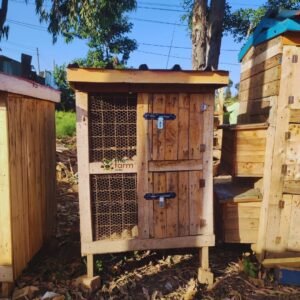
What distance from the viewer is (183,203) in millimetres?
3455

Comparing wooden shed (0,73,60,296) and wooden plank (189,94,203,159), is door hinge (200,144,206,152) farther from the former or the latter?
wooden shed (0,73,60,296)

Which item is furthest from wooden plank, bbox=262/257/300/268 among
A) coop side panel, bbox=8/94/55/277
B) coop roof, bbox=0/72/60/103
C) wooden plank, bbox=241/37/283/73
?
coop roof, bbox=0/72/60/103

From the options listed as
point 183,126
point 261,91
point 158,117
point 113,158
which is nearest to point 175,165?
point 183,126

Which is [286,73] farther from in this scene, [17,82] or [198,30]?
[198,30]

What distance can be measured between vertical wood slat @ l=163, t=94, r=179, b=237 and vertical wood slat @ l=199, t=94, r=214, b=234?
28 cm

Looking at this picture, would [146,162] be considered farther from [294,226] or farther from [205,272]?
[294,226]

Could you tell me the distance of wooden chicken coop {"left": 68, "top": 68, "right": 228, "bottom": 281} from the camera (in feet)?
10.6

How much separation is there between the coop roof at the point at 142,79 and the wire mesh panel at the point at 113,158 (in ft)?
0.41

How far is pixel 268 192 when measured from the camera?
3695 millimetres

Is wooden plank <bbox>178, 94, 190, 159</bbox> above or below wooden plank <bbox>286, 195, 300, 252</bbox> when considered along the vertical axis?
above

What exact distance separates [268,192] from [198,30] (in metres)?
3.87

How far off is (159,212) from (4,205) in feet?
4.90

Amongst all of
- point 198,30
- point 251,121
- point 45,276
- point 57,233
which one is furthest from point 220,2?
point 45,276

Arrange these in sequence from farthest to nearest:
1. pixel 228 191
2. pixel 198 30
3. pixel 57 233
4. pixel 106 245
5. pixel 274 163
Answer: pixel 198 30, pixel 57 233, pixel 228 191, pixel 274 163, pixel 106 245
